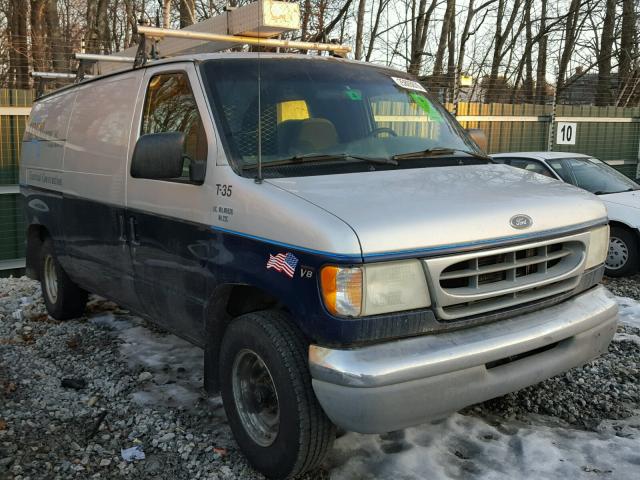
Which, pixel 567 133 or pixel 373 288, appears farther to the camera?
pixel 567 133

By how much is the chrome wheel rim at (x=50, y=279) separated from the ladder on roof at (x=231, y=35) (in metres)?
1.80

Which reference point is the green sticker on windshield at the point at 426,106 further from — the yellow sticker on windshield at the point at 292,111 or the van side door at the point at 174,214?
the van side door at the point at 174,214

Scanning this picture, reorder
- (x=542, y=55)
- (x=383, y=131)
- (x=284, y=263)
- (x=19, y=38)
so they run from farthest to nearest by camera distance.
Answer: (x=542, y=55)
(x=19, y=38)
(x=383, y=131)
(x=284, y=263)

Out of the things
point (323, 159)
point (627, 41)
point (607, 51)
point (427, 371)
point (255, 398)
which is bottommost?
point (255, 398)

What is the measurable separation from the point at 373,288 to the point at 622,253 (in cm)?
591

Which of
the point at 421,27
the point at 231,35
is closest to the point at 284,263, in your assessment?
the point at 231,35

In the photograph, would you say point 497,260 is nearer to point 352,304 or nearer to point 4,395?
point 352,304

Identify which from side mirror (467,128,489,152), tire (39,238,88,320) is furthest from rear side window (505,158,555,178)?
tire (39,238,88,320)

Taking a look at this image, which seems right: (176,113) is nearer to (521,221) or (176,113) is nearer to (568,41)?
(521,221)

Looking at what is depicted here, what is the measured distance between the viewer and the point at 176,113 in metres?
3.91

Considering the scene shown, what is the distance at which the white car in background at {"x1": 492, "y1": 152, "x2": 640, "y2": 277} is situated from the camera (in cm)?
746

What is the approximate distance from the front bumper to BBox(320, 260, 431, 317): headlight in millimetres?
174

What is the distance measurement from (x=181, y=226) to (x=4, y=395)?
73.3 inches

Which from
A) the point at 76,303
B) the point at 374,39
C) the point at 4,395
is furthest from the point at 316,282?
the point at 374,39
